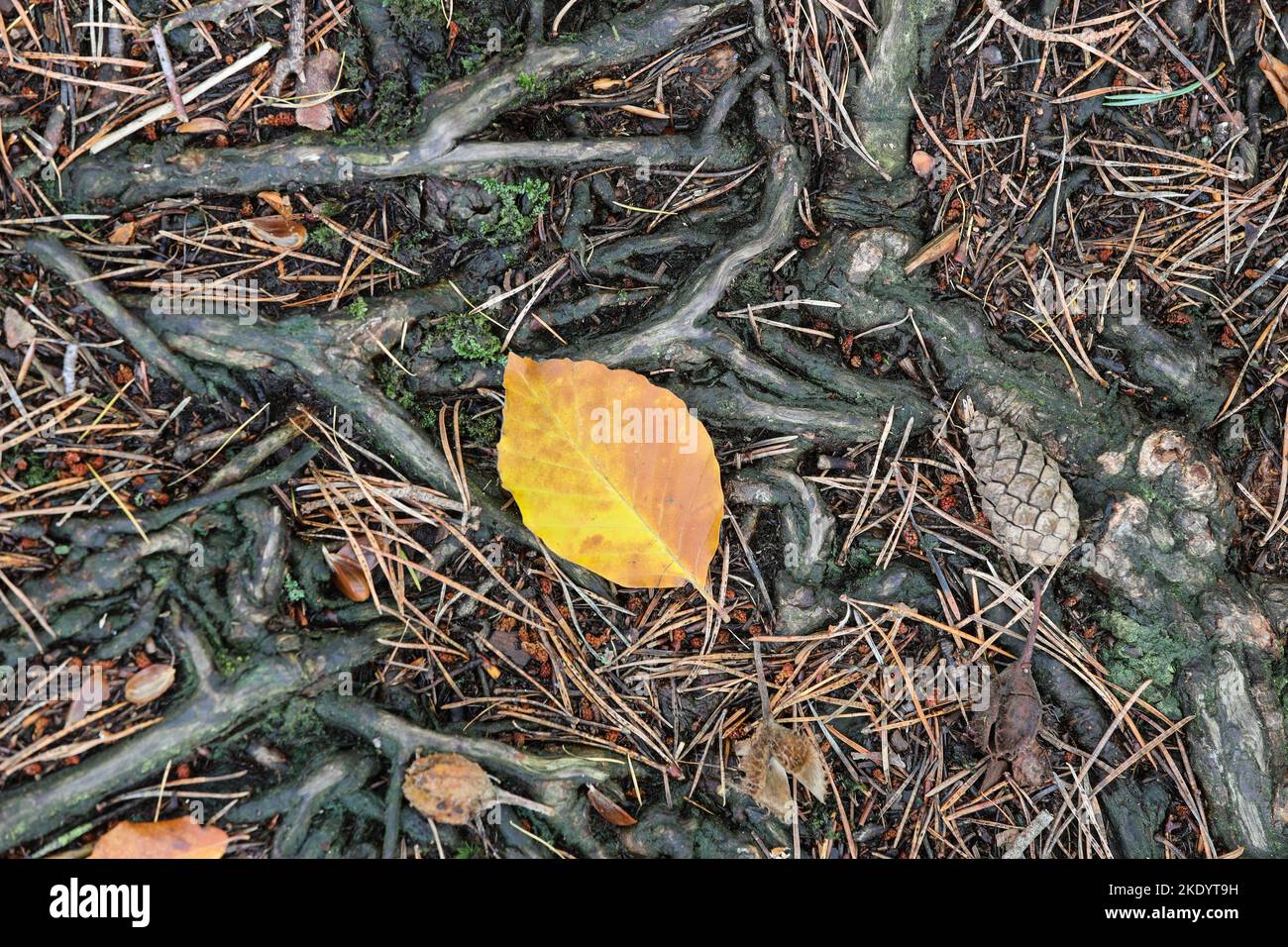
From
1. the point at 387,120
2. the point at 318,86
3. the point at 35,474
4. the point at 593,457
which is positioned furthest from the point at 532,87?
the point at 35,474

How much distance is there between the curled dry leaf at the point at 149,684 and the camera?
250cm

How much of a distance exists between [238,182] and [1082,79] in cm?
302

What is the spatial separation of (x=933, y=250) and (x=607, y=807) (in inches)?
90.2

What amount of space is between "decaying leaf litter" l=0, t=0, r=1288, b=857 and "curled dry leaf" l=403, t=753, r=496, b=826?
5 cm

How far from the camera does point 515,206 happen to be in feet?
9.20

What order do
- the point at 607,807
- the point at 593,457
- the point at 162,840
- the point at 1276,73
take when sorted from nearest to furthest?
the point at 162,840 < the point at 593,457 < the point at 607,807 < the point at 1276,73

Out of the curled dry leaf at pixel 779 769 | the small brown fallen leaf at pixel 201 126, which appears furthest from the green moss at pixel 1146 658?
the small brown fallen leaf at pixel 201 126

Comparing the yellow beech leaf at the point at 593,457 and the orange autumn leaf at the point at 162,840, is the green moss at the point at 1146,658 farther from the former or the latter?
the orange autumn leaf at the point at 162,840

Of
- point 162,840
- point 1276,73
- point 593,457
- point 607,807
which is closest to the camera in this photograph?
point 162,840

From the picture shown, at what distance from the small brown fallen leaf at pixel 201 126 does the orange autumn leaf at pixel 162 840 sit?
89.3 inches

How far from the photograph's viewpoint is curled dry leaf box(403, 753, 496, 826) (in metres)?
2.58

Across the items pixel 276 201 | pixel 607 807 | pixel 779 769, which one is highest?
pixel 276 201

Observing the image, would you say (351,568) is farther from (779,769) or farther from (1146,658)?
(1146,658)

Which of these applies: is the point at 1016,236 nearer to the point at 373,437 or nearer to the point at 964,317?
the point at 964,317
